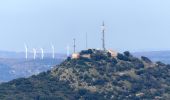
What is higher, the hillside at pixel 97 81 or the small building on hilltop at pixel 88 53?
the small building on hilltop at pixel 88 53

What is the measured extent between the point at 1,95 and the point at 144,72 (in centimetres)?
4158

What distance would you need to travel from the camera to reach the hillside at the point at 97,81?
149500 mm

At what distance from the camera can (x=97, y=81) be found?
159875 millimetres

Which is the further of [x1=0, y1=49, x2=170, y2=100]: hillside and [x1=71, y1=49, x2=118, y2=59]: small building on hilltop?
[x1=71, y1=49, x2=118, y2=59]: small building on hilltop

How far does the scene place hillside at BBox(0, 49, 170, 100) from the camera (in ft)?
490

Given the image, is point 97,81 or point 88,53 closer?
point 97,81

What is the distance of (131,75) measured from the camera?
16638 cm

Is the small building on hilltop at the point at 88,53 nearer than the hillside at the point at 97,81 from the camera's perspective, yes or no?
No

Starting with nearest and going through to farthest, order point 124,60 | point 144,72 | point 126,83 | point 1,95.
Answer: point 1,95 < point 126,83 < point 144,72 < point 124,60

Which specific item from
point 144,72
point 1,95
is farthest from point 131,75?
point 1,95

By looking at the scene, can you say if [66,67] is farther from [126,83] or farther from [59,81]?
[126,83]

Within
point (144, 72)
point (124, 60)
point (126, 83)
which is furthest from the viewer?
point (124, 60)

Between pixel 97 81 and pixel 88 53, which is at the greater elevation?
pixel 88 53

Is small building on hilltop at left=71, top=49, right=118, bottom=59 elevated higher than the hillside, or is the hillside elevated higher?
small building on hilltop at left=71, top=49, right=118, bottom=59
